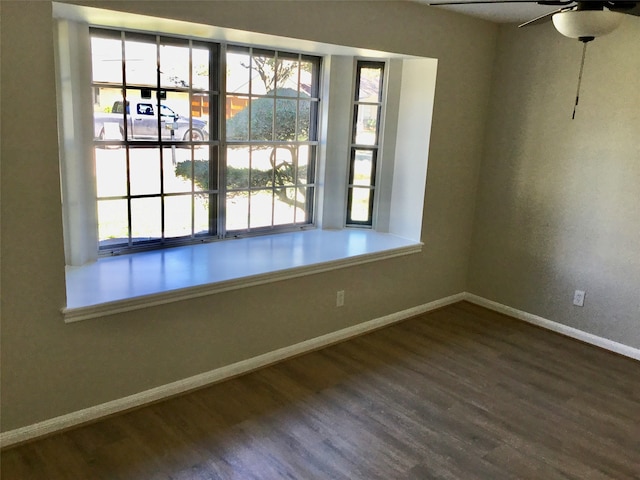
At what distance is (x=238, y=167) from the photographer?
3.57m

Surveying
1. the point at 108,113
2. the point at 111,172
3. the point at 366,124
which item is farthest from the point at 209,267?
the point at 366,124

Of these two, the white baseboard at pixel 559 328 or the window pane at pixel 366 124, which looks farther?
the window pane at pixel 366 124

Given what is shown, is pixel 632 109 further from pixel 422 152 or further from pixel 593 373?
pixel 593 373

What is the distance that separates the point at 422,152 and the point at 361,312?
127 cm

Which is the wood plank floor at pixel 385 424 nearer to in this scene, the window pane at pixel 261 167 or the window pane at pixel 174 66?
the window pane at pixel 261 167

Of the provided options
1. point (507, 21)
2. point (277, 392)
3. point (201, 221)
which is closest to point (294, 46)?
point (201, 221)

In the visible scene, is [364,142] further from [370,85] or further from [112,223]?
[112,223]

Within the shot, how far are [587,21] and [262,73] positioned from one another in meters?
2.19

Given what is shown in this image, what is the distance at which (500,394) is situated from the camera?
307 cm

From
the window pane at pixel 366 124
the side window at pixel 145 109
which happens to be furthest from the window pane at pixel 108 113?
the window pane at pixel 366 124

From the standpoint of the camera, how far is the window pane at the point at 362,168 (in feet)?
13.6

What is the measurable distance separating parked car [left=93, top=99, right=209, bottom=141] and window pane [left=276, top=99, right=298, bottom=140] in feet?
1.91

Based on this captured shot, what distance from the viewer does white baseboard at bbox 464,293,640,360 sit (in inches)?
144

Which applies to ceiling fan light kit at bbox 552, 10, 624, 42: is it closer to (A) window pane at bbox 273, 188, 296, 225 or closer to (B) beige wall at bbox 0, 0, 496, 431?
(B) beige wall at bbox 0, 0, 496, 431
